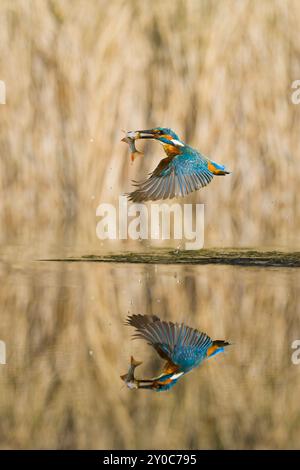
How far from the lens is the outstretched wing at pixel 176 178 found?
17.0 ft

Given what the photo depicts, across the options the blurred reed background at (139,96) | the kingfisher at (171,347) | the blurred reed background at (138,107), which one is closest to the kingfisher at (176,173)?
the blurred reed background at (138,107)

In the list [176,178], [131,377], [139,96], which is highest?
[139,96]

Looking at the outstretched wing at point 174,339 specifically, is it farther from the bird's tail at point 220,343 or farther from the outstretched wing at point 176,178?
the outstretched wing at point 176,178

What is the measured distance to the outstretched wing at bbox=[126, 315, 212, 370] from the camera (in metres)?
3.04

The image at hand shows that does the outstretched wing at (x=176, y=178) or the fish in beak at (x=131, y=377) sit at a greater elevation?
the outstretched wing at (x=176, y=178)

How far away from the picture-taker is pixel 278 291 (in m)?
4.45

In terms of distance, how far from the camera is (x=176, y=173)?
17.3 ft

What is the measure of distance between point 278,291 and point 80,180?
16.0ft

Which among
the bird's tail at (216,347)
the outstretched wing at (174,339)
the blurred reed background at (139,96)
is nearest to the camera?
the outstretched wing at (174,339)

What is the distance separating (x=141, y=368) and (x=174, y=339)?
1.35 ft

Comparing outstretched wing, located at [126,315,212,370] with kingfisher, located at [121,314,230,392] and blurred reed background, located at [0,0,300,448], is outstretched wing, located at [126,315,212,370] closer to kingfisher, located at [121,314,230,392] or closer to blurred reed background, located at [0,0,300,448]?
kingfisher, located at [121,314,230,392]

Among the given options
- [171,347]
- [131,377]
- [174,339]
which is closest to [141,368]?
[131,377]

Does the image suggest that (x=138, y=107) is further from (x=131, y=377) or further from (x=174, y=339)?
(x=131, y=377)

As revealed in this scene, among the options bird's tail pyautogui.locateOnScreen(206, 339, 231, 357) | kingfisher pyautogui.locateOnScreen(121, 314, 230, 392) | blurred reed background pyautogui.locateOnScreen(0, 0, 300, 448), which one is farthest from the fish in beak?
blurred reed background pyautogui.locateOnScreen(0, 0, 300, 448)
